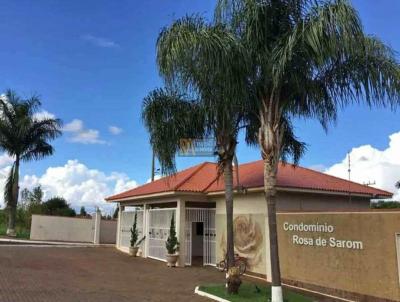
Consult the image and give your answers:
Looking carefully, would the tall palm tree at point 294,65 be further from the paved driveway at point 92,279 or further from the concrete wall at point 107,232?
the concrete wall at point 107,232

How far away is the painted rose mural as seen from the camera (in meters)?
18.0

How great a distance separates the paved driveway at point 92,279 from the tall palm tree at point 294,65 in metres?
4.21

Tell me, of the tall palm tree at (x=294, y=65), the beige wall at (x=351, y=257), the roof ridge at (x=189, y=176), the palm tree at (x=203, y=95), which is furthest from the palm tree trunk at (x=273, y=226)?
the roof ridge at (x=189, y=176)

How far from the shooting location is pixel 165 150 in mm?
14500

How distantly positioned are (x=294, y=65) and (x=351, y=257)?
18.9 ft

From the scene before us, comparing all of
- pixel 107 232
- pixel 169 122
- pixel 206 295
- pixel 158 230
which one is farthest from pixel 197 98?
pixel 107 232

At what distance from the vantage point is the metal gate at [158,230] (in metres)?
22.7

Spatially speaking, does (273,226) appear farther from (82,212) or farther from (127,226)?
(82,212)

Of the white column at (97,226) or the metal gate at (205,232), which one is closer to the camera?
the metal gate at (205,232)

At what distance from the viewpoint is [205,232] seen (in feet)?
71.9

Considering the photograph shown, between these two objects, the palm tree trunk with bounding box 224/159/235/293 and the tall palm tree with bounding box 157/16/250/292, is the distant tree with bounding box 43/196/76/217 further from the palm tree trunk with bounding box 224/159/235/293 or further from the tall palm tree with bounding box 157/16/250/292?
the tall palm tree with bounding box 157/16/250/292

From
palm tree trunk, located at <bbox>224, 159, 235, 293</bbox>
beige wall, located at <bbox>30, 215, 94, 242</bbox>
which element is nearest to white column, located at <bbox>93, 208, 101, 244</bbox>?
beige wall, located at <bbox>30, 215, 94, 242</bbox>

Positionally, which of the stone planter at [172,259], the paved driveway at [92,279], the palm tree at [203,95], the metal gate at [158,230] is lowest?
the paved driveway at [92,279]

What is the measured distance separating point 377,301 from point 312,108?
5367 mm
